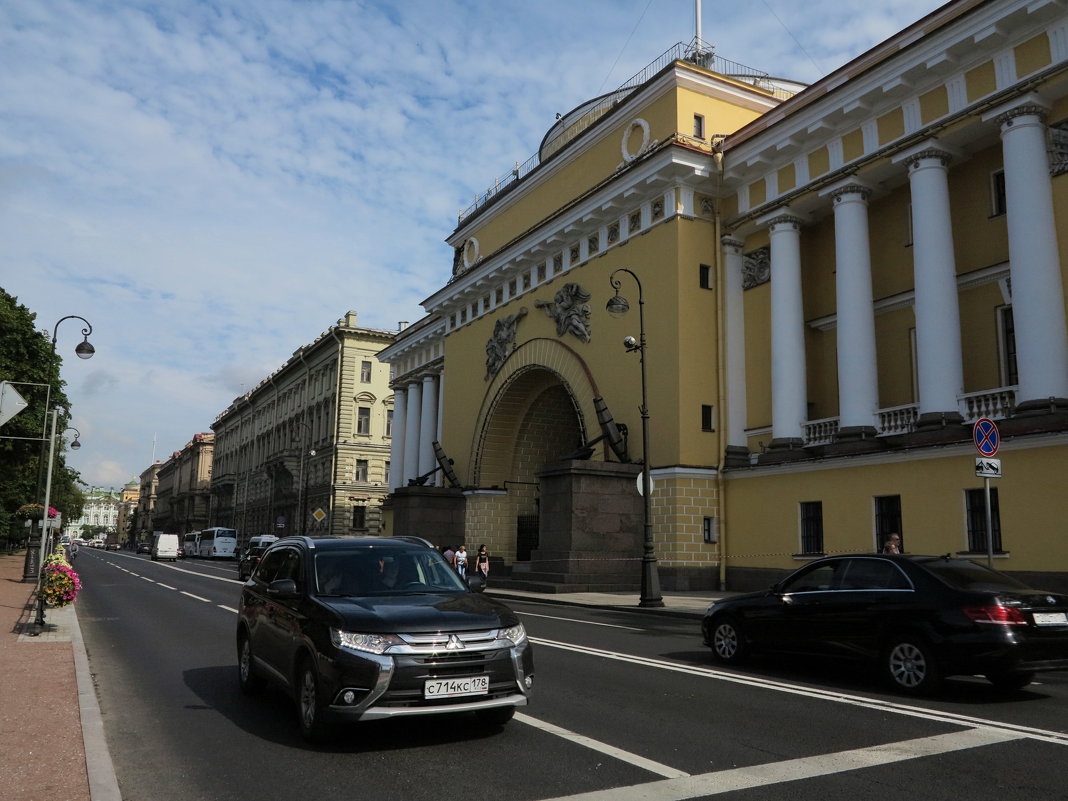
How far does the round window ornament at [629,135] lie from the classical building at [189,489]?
101997 millimetres

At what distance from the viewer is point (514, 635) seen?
21.8 feet

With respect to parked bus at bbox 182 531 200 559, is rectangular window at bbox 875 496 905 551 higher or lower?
higher

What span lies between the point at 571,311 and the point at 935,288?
13.8 meters

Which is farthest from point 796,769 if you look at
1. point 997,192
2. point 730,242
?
point 730,242

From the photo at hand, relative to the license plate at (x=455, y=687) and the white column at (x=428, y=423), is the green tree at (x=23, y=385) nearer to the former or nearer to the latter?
the white column at (x=428, y=423)

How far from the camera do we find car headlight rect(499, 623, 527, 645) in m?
6.53

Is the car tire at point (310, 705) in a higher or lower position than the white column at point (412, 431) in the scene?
lower

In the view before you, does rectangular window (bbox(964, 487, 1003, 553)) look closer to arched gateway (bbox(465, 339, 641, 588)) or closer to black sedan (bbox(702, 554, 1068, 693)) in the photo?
arched gateway (bbox(465, 339, 641, 588))

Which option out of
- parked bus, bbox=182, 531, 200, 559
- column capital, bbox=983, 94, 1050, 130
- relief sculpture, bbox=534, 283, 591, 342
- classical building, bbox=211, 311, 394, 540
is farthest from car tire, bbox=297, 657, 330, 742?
parked bus, bbox=182, 531, 200, 559

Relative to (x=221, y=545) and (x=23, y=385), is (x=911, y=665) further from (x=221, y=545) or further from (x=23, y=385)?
(x=221, y=545)

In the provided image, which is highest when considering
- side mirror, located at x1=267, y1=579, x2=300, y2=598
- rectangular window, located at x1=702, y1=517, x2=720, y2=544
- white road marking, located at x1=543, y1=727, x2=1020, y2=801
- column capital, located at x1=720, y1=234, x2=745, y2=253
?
column capital, located at x1=720, y1=234, x2=745, y2=253

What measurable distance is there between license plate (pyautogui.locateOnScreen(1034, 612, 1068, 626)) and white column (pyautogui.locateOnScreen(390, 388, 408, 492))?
44200 millimetres

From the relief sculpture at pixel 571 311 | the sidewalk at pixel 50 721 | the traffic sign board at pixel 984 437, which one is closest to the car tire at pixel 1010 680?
the traffic sign board at pixel 984 437

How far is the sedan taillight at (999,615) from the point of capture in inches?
316
